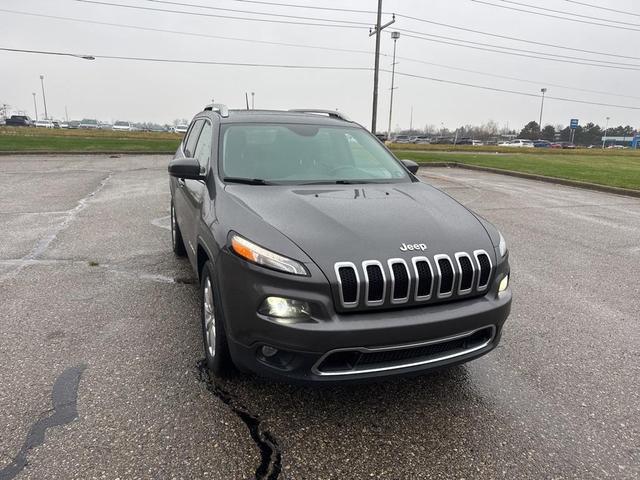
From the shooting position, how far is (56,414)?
8.73 feet

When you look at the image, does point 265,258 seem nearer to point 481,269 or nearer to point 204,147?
point 481,269

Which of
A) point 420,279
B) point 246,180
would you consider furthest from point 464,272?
point 246,180

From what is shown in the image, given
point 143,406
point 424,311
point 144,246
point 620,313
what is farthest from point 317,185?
point 144,246

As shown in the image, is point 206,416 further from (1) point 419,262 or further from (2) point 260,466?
(1) point 419,262

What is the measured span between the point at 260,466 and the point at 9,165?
691 inches

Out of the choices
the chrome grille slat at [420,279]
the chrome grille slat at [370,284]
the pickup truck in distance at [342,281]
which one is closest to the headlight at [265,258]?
the pickup truck in distance at [342,281]

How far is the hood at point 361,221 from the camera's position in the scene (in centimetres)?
250

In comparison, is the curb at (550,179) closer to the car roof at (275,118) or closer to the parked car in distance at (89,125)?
the car roof at (275,118)

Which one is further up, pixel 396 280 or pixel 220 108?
pixel 220 108

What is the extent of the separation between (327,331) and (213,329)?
1.04 m

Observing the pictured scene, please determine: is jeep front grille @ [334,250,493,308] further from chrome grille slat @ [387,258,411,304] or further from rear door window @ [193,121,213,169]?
rear door window @ [193,121,213,169]

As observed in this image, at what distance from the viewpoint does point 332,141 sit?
421cm

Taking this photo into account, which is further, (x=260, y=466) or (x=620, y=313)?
(x=620, y=313)

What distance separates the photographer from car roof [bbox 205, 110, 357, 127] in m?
4.16
